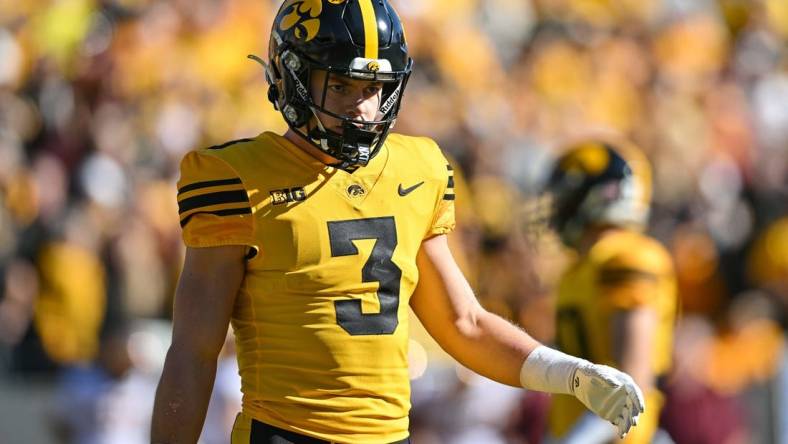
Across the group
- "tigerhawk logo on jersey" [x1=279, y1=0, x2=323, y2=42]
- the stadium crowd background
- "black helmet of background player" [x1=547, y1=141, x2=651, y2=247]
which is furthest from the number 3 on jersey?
the stadium crowd background

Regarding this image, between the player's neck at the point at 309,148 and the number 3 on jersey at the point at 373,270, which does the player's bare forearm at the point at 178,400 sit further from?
the player's neck at the point at 309,148

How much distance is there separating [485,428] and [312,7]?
528 cm

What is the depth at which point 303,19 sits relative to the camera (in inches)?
143

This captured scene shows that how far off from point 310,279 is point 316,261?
0.05m

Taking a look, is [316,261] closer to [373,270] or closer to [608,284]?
[373,270]

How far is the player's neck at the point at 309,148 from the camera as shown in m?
3.65

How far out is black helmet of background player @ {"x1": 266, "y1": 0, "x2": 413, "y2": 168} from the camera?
355cm

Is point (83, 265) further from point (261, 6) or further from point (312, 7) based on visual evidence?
point (312, 7)

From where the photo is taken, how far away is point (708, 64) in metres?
13.4

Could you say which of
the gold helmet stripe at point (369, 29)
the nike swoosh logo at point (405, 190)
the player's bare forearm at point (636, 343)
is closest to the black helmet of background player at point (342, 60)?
the gold helmet stripe at point (369, 29)

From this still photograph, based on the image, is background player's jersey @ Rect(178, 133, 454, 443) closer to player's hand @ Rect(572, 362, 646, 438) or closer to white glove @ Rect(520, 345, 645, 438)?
white glove @ Rect(520, 345, 645, 438)

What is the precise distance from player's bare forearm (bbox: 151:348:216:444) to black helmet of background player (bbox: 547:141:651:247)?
2607mm

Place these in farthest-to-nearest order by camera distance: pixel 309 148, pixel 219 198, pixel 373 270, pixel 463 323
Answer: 1. pixel 463 323
2. pixel 309 148
3. pixel 373 270
4. pixel 219 198

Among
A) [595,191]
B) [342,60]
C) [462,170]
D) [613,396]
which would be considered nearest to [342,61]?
[342,60]
